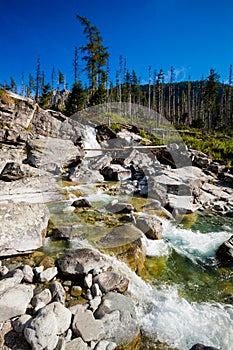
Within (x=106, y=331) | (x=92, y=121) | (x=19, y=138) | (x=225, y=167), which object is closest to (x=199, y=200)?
(x=225, y=167)

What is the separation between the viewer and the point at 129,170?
14055mm

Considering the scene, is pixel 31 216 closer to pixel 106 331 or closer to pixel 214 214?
pixel 106 331

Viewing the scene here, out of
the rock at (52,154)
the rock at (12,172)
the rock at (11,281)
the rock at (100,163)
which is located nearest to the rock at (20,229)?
the rock at (11,281)

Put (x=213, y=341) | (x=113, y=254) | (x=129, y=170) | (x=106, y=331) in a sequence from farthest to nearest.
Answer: (x=129, y=170), (x=113, y=254), (x=213, y=341), (x=106, y=331)

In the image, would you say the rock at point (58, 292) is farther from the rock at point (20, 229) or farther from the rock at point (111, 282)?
the rock at point (20, 229)

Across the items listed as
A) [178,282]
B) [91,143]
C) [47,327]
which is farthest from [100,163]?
[47,327]

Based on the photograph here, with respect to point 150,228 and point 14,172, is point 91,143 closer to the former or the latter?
point 14,172

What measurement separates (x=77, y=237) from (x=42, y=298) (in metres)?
2.48

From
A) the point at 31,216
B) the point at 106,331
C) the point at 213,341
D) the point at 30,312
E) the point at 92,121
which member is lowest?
the point at 213,341

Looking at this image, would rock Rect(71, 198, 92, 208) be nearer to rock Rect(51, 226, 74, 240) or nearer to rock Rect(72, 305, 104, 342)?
rock Rect(51, 226, 74, 240)

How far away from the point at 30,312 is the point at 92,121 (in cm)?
2260

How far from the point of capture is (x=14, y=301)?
10.6 ft

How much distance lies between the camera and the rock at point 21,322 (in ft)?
9.58

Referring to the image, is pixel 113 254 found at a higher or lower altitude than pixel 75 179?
lower
